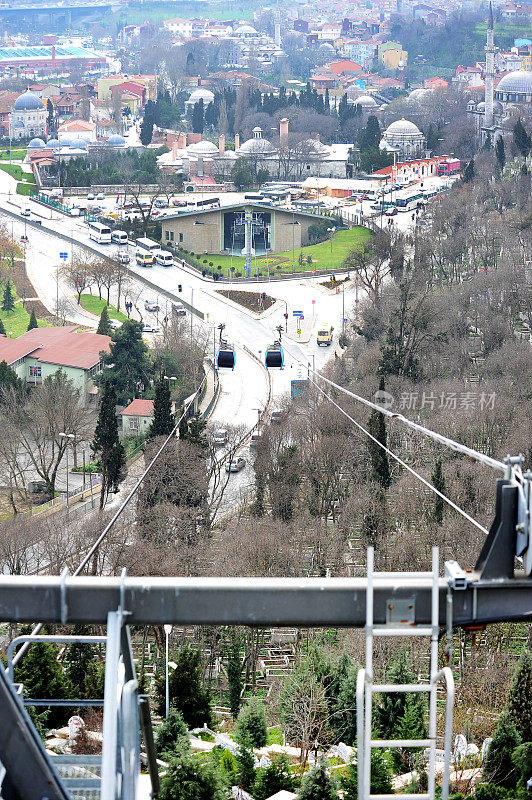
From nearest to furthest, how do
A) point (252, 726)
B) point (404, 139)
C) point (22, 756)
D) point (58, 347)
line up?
1. point (22, 756)
2. point (252, 726)
3. point (58, 347)
4. point (404, 139)

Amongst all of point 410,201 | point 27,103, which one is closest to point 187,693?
point 410,201

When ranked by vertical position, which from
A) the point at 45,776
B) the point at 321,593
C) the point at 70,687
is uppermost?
the point at 321,593

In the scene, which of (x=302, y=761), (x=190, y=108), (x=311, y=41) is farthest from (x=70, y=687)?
(x=311, y=41)

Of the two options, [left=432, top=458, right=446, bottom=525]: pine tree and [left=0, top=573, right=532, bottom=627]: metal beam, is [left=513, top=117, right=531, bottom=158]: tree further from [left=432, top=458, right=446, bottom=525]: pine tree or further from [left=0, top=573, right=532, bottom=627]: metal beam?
[left=0, top=573, right=532, bottom=627]: metal beam

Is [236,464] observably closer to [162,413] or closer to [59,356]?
[162,413]

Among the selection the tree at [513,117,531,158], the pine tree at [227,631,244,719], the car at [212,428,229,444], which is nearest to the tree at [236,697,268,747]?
the pine tree at [227,631,244,719]

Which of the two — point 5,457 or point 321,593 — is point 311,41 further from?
point 321,593
